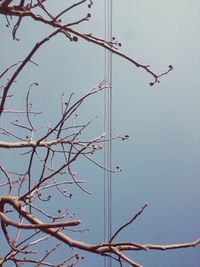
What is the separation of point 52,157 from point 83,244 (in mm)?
1620

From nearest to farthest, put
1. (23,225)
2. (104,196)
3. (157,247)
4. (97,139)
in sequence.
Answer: (23,225)
(157,247)
(97,139)
(104,196)

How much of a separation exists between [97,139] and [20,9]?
1.59m

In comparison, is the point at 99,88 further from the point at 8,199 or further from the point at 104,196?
the point at 104,196

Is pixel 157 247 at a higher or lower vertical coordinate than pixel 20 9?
lower

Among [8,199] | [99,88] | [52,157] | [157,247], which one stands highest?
[99,88]

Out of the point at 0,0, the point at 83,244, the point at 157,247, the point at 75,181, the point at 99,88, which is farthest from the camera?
the point at 75,181

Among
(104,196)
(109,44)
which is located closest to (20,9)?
(109,44)

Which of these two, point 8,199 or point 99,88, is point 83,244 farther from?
point 99,88

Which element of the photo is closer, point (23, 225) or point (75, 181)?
point (23, 225)

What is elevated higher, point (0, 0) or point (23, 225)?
point (0, 0)

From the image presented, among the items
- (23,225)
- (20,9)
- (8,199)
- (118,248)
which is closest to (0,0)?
(20,9)

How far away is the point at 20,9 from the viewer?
2.36 meters

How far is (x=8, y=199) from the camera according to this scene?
248cm

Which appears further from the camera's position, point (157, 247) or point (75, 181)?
point (75, 181)
